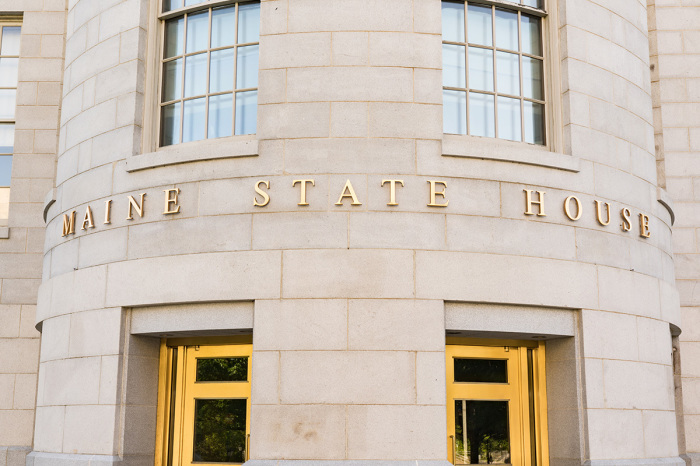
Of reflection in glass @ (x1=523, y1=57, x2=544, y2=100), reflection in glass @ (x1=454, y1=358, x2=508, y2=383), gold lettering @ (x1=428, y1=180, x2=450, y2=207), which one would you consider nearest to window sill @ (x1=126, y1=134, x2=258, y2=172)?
gold lettering @ (x1=428, y1=180, x2=450, y2=207)

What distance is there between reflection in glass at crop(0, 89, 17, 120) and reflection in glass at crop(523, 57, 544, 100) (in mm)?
10075

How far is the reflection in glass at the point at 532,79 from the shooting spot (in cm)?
1173

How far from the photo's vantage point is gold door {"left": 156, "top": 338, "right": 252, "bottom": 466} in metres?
11.4

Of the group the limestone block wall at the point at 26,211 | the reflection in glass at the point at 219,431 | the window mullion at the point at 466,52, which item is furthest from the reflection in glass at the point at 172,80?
the limestone block wall at the point at 26,211

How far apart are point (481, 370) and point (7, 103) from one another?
10734 mm

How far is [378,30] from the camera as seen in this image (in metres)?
10.7

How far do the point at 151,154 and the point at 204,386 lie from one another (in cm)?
327

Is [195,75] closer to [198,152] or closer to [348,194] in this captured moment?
[198,152]

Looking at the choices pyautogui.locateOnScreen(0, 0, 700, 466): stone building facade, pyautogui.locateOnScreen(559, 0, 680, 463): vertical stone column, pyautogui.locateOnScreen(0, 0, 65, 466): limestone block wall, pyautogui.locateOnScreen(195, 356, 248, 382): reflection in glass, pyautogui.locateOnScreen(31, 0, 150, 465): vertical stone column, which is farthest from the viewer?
pyautogui.locateOnScreen(0, 0, 65, 466): limestone block wall

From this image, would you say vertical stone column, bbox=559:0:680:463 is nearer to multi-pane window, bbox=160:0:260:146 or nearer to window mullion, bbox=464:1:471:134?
window mullion, bbox=464:1:471:134

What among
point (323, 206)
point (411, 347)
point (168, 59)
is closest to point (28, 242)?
point (168, 59)

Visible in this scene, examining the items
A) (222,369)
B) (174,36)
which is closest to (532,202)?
(222,369)

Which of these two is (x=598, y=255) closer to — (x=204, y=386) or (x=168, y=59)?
(x=204, y=386)

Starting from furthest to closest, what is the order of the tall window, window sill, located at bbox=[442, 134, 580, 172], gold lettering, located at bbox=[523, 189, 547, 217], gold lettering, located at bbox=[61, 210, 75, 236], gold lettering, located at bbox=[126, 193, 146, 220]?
the tall window, gold lettering, located at bbox=[61, 210, 75, 236], gold lettering, located at bbox=[126, 193, 146, 220], gold lettering, located at bbox=[523, 189, 547, 217], window sill, located at bbox=[442, 134, 580, 172]
